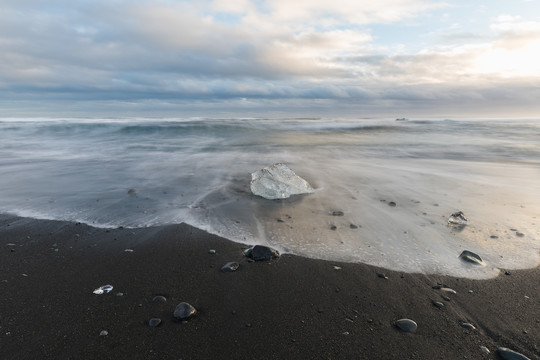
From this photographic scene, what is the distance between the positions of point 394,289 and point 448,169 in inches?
342

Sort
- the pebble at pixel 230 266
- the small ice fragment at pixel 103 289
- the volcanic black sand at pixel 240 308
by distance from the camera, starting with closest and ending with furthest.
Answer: the volcanic black sand at pixel 240 308 < the small ice fragment at pixel 103 289 < the pebble at pixel 230 266

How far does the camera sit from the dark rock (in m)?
3.48

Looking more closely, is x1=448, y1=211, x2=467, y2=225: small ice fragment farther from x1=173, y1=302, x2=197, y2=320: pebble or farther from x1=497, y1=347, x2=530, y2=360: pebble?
x1=173, y1=302, x2=197, y2=320: pebble

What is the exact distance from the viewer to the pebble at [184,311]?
2478 mm

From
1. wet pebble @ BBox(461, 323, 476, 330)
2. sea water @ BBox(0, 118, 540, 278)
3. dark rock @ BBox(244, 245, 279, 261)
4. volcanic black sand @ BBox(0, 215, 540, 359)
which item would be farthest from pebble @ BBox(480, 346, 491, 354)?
dark rock @ BBox(244, 245, 279, 261)

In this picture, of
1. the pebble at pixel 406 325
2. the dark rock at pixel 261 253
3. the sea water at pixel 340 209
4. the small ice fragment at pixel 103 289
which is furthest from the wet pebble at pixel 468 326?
the small ice fragment at pixel 103 289

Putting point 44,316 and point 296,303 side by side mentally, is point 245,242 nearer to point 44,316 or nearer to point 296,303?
point 296,303

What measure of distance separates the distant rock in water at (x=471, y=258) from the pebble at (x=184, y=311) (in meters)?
3.08

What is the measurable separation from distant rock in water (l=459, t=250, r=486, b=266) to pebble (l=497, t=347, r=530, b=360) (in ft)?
4.71

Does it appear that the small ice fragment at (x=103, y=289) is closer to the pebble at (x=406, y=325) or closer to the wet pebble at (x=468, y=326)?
the pebble at (x=406, y=325)

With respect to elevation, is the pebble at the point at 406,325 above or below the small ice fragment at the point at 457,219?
below

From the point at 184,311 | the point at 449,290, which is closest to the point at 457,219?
the point at 449,290

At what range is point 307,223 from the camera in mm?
4648

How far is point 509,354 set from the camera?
212cm
